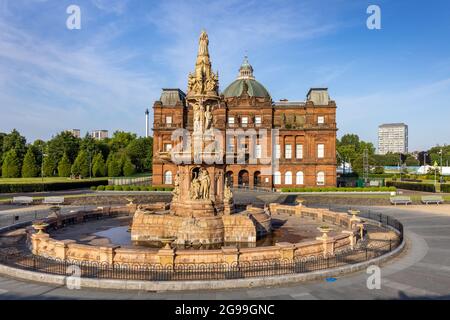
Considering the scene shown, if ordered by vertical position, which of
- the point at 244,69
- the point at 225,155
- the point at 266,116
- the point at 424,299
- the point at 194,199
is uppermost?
the point at 244,69

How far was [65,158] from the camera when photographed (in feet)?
291

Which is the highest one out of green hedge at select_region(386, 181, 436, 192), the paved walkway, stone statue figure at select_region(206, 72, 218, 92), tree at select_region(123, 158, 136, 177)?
stone statue figure at select_region(206, 72, 218, 92)

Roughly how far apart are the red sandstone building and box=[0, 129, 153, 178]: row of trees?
91.3 ft

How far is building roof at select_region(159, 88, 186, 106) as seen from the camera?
71150 mm

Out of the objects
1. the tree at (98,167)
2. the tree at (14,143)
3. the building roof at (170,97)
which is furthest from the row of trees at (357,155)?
the tree at (14,143)

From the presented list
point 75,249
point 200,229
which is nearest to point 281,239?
point 200,229

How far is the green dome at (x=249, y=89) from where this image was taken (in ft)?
238

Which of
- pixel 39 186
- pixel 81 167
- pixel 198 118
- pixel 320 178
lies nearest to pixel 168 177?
pixel 39 186

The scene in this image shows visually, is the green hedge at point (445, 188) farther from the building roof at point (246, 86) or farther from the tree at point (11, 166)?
the tree at point (11, 166)

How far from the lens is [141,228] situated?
22.3 meters

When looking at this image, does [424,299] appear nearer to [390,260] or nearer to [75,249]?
[390,260]

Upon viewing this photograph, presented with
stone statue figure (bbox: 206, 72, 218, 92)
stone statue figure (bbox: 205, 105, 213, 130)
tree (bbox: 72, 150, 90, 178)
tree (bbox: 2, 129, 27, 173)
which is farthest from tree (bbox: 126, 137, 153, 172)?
stone statue figure (bbox: 206, 72, 218, 92)

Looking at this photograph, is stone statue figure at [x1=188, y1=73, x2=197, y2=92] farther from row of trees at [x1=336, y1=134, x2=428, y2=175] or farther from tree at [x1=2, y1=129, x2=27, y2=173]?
tree at [x1=2, y1=129, x2=27, y2=173]
